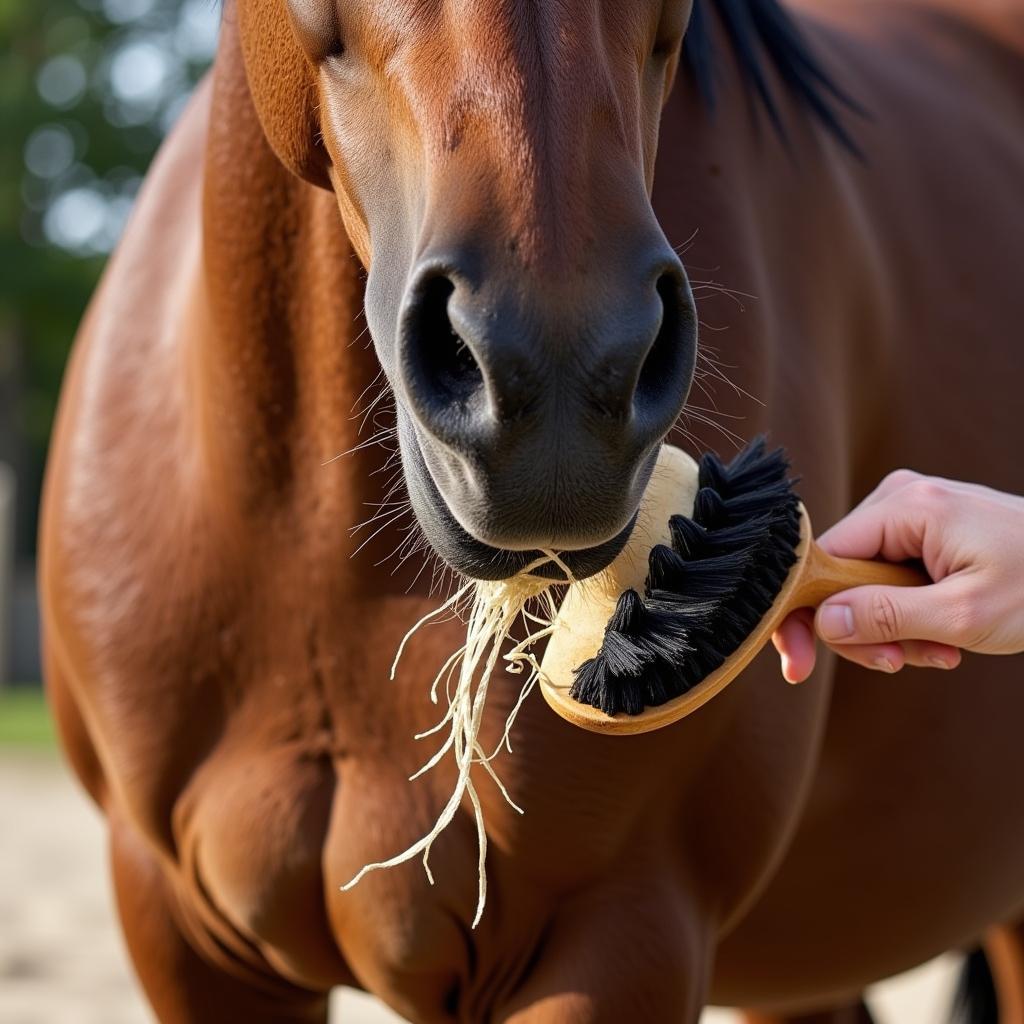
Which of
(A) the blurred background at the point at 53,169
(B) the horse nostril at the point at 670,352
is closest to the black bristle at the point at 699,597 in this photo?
(B) the horse nostril at the point at 670,352

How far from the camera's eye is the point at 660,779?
1.71 m

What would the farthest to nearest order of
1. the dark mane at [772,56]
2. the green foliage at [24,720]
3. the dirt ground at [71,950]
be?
the green foliage at [24,720] < the dirt ground at [71,950] < the dark mane at [772,56]

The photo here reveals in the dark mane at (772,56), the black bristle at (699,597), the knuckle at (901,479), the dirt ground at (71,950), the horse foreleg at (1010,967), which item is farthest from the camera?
the dirt ground at (71,950)

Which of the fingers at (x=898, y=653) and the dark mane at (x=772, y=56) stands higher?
the dark mane at (x=772, y=56)

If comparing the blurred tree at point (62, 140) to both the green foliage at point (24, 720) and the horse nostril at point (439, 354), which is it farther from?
the horse nostril at point (439, 354)

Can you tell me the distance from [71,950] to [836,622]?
12.1 feet

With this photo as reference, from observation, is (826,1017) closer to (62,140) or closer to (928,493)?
(928,493)

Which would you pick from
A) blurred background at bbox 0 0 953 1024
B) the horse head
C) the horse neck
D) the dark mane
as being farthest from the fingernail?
blurred background at bbox 0 0 953 1024

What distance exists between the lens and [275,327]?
1768 millimetres

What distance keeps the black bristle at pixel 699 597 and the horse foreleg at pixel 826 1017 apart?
1.97m

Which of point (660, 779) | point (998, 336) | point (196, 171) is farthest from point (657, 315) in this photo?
point (998, 336)

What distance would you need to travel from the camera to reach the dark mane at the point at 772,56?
203 cm

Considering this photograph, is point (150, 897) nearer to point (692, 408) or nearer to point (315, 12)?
point (692, 408)

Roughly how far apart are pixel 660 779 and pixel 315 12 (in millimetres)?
882
